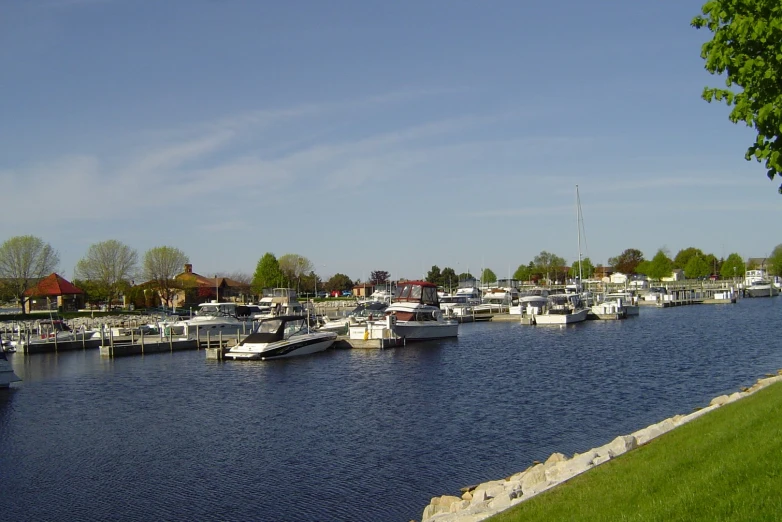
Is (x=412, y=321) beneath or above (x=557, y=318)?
above

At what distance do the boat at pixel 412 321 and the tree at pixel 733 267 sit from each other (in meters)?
142


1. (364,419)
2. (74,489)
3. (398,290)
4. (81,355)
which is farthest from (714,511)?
(398,290)

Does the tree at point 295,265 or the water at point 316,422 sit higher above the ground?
the tree at point 295,265

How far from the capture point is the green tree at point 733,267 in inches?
7244

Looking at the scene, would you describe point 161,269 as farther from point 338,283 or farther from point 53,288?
point 338,283

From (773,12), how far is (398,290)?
181ft

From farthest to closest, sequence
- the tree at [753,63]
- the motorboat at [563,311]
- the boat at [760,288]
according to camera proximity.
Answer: the boat at [760,288] → the motorboat at [563,311] → the tree at [753,63]

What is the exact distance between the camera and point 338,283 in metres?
181

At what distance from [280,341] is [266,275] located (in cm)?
8708

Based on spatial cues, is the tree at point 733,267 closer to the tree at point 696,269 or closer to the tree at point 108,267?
the tree at point 696,269

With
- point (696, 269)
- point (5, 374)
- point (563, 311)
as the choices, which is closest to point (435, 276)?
point (696, 269)

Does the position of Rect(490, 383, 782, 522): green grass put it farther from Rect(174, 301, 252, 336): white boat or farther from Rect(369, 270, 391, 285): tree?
Rect(369, 270, 391, 285): tree

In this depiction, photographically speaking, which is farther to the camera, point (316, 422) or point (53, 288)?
point (53, 288)

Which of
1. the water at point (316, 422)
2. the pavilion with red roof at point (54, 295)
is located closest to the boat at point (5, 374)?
the water at point (316, 422)
